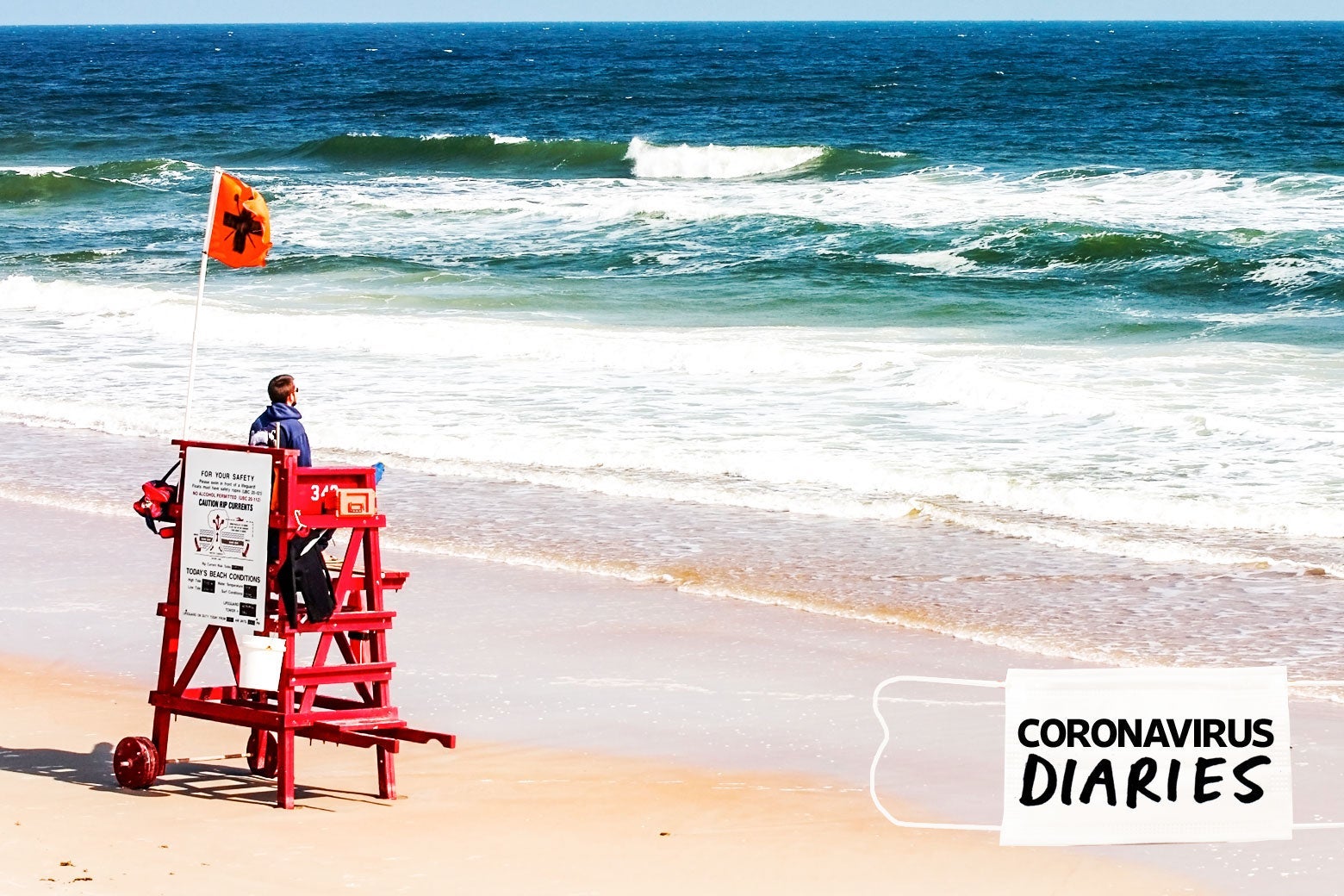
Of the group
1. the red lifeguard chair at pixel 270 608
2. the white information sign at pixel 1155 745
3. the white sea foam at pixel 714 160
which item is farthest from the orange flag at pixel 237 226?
the white sea foam at pixel 714 160

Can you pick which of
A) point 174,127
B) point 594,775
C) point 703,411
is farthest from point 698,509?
point 174,127

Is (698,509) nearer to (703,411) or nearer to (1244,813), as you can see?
(703,411)

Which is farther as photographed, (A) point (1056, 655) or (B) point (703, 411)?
(B) point (703, 411)

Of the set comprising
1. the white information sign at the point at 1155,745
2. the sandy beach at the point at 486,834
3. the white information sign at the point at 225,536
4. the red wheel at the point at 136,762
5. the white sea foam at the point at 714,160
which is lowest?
the sandy beach at the point at 486,834

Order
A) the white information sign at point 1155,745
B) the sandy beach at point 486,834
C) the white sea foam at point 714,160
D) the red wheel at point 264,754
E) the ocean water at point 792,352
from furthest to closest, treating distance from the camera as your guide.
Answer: the white sea foam at point 714,160 → the ocean water at point 792,352 → the red wheel at point 264,754 → the sandy beach at point 486,834 → the white information sign at point 1155,745

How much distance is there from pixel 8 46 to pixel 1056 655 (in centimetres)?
16277

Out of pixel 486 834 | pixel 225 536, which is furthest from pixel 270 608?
pixel 486 834

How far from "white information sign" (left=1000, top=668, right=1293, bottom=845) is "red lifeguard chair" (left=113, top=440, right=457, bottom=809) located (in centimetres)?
232

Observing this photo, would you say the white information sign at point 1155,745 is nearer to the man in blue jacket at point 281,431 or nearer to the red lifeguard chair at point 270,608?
the red lifeguard chair at point 270,608

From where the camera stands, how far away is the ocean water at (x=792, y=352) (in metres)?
10.2

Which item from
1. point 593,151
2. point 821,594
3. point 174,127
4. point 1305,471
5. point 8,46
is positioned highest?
point 8,46

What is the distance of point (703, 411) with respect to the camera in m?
14.9

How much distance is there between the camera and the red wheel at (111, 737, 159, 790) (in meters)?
6.20

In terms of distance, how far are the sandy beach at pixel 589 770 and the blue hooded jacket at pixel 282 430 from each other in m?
1.26
